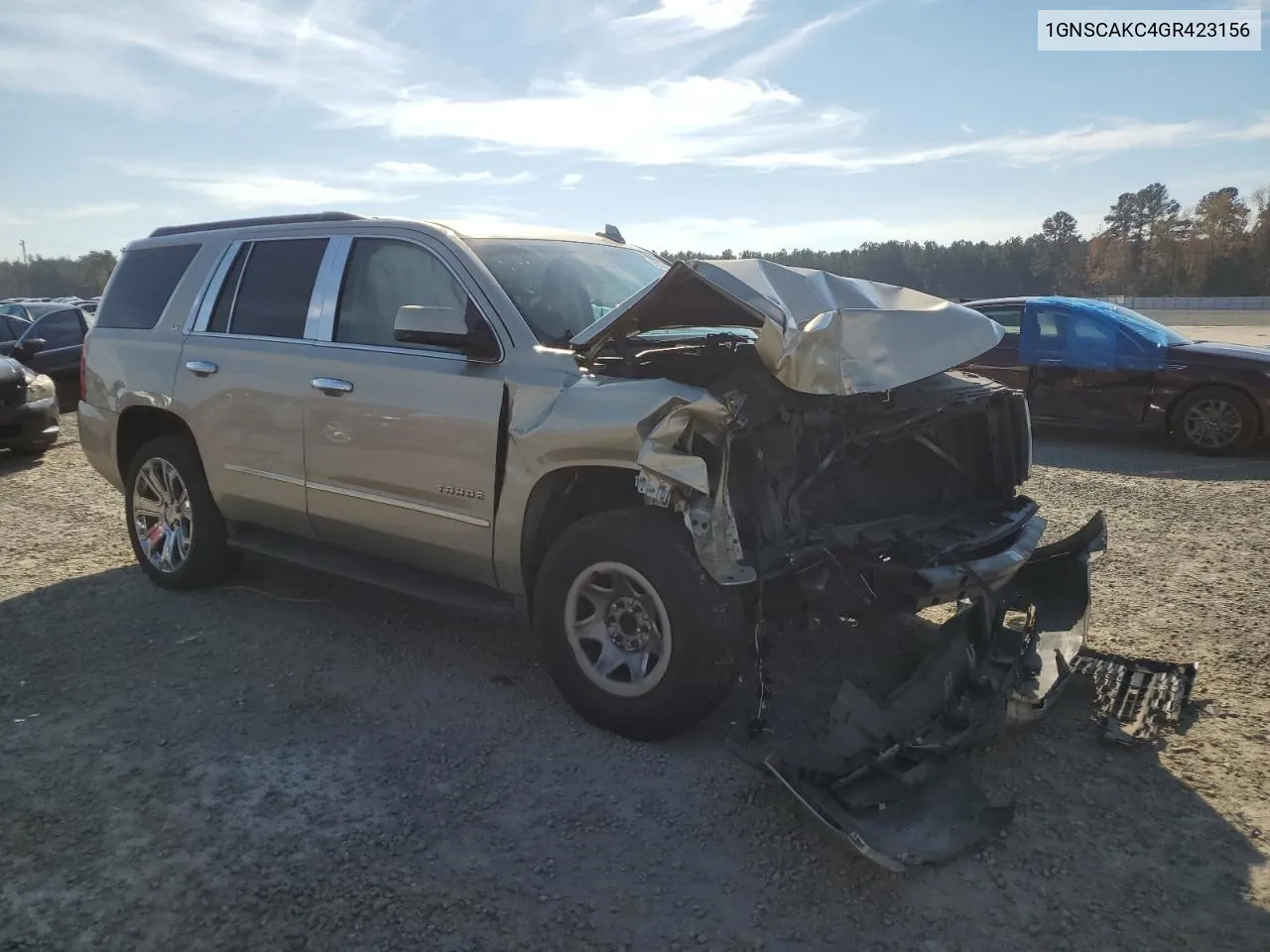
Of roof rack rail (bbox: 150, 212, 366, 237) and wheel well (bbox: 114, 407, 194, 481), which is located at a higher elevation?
roof rack rail (bbox: 150, 212, 366, 237)

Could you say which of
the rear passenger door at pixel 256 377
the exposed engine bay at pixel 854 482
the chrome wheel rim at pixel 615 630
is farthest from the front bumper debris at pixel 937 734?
the rear passenger door at pixel 256 377

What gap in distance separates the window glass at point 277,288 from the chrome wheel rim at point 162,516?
1042 mm

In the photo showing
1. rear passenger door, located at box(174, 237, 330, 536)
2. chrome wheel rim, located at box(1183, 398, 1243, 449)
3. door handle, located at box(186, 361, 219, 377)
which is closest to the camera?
rear passenger door, located at box(174, 237, 330, 536)

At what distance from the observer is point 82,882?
2.82 metres

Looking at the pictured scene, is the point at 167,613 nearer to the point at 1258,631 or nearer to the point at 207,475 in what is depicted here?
the point at 207,475

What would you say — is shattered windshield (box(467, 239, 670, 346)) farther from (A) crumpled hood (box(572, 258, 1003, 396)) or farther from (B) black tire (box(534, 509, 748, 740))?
(B) black tire (box(534, 509, 748, 740))

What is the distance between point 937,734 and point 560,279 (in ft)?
8.48

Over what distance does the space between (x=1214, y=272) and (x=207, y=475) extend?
6597cm

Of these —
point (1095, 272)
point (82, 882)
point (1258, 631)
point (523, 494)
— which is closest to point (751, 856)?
point (523, 494)

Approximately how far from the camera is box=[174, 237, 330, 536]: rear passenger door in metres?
4.69

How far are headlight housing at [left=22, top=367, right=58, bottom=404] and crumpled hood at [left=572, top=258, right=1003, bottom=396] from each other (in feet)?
28.2

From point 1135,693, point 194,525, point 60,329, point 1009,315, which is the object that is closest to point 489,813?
point 1135,693

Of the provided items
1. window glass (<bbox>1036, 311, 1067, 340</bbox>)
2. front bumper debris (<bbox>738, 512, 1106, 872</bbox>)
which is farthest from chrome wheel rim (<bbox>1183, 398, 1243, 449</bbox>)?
front bumper debris (<bbox>738, 512, 1106, 872</bbox>)

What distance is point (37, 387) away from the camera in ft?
32.7
